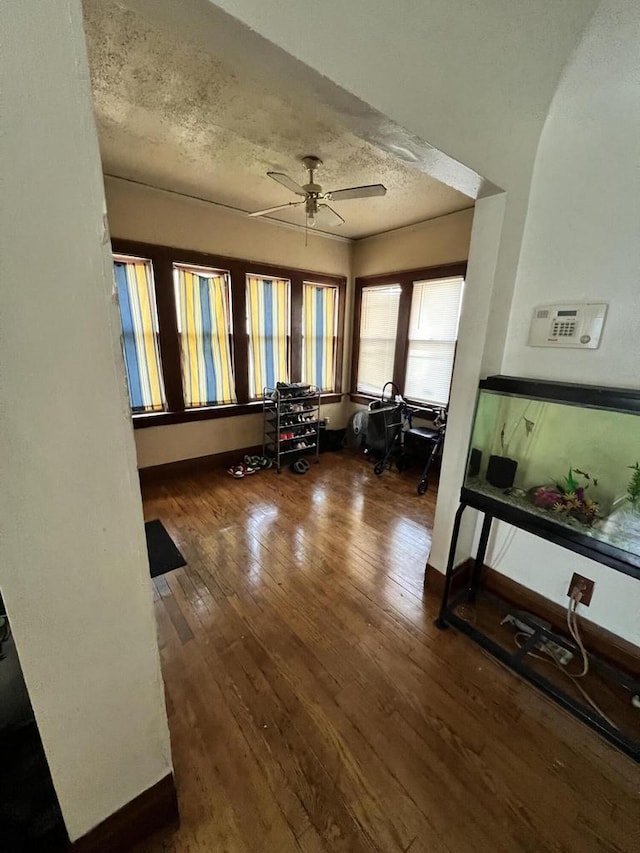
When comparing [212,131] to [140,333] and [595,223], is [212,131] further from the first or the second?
[595,223]

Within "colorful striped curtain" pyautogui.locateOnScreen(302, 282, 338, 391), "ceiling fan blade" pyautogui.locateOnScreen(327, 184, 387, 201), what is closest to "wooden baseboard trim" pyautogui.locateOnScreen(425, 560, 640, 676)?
"ceiling fan blade" pyautogui.locateOnScreen(327, 184, 387, 201)

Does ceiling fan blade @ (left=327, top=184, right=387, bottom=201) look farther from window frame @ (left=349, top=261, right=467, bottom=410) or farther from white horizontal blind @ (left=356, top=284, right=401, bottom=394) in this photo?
white horizontal blind @ (left=356, top=284, right=401, bottom=394)

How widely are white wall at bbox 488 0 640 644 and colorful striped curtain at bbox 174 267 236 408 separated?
2876 millimetres

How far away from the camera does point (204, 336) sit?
3572 mm

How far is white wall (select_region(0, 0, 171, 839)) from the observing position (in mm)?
570

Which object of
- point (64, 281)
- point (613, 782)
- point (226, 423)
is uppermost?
point (64, 281)

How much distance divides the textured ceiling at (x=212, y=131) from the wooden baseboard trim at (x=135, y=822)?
199 cm

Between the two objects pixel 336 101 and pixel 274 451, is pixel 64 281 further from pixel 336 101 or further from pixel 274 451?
pixel 274 451

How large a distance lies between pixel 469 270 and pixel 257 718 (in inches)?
87.1

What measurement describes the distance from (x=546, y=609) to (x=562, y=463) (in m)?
0.82

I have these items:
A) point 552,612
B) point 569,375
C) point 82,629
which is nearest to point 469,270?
point 569,375

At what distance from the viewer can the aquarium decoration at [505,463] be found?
1.65 m

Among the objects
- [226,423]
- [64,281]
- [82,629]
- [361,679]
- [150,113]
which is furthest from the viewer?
[226,423]

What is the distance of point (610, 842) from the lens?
3.51 feet
